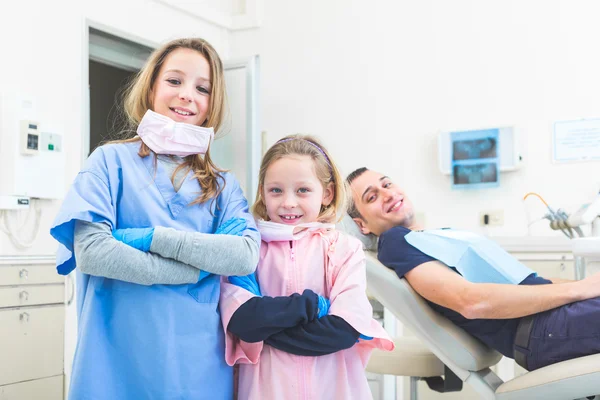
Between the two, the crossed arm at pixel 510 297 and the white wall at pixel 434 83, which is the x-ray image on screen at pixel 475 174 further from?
the crossed arm at pixel 510 297

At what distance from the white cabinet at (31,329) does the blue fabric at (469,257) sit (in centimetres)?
208

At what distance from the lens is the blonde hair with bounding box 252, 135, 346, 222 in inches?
60.9

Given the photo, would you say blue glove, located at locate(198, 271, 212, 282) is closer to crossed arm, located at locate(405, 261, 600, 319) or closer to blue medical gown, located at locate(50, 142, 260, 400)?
blue medical gown, located at locate(50, 142, 260, 400)

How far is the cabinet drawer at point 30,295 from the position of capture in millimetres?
3018

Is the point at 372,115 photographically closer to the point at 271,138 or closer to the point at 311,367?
the point at 271,138

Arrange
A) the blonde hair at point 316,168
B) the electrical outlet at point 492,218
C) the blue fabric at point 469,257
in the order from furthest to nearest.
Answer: the electrical outlet at point 492,218
the blue fabric at point 469,257
the blonde hair at point 316,168

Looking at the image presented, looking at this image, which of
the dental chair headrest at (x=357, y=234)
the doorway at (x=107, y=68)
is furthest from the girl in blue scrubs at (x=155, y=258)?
the doorway at (x=107, y=68)

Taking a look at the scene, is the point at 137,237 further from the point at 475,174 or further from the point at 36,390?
the point at 475,174

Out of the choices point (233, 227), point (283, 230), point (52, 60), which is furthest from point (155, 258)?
point (52, 60)

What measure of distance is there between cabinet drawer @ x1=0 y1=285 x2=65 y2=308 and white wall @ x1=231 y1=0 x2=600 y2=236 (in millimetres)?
2047

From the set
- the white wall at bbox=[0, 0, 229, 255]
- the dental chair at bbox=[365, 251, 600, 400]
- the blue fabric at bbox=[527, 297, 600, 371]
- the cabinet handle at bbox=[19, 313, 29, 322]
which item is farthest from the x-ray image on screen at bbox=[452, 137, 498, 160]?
the cabinet handle at bbox=[19, 313, 29, 322]

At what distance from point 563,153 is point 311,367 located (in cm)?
301

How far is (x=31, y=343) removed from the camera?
10.2 feet

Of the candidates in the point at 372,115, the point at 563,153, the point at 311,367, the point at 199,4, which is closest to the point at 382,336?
the point at 311,367
